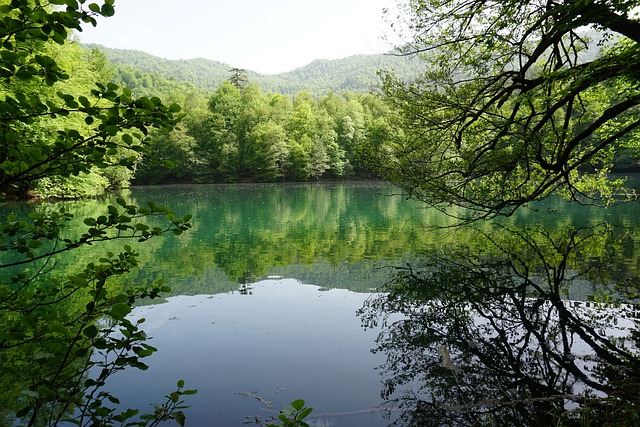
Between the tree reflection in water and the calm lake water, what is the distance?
630 millimetres

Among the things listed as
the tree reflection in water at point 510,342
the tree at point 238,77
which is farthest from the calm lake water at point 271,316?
the tree at point 238,77

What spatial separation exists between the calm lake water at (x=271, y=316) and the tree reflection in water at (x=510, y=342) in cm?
63

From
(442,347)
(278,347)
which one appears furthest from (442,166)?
(278,347)

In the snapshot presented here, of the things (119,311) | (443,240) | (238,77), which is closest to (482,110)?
(119,311)

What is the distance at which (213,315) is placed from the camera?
30.8 feet

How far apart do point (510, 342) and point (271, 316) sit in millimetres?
4963

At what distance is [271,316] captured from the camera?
9.25m

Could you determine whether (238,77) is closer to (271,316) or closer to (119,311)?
(271,316)

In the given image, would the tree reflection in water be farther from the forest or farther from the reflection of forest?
the reflection of forest

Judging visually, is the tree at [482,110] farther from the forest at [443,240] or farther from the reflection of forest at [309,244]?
the reflection of forest at [309,244]

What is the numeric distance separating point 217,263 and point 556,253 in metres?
11.9

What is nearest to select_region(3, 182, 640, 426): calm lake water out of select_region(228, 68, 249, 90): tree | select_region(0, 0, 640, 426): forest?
select_region(0, 0, 640, 426): forest

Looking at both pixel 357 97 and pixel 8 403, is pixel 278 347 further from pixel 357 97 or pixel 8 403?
pixel 357 97

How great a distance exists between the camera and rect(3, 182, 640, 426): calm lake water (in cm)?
571
